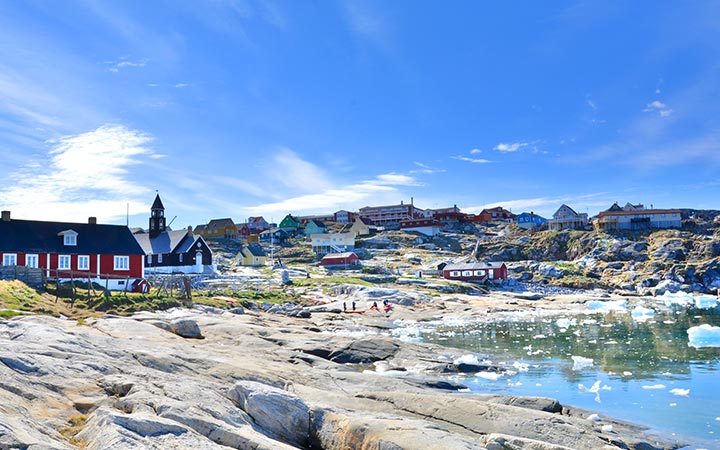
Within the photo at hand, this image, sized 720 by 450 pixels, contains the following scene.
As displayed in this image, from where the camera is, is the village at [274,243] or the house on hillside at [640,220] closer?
the village at [274,243]

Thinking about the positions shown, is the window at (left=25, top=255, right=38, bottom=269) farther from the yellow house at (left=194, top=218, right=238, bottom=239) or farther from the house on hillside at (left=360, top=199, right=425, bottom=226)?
the house on hillside at (left=360, top=199, right=425, bottom=226)

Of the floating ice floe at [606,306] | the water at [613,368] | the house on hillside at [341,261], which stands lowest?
the floating ice floe at [606,306]

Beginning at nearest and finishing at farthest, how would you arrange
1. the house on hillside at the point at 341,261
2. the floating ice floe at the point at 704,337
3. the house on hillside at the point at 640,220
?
the floating ice floe at the point at 704,337 < the house on hillside at the point at 341,261 < the house on hillside at the point at 640,220

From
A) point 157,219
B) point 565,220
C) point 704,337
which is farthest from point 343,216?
point 704,337

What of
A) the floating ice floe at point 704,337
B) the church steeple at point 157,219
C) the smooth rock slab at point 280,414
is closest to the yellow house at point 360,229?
the church steeple at point 157,219

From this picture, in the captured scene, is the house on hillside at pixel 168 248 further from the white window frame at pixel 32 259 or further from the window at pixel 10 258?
the window at pixel 10 258

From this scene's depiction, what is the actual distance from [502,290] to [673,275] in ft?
101

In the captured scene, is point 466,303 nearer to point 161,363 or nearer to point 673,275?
point 673,275

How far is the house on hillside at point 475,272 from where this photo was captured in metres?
94.7

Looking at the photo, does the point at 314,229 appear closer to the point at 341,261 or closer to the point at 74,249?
the point at 341,261

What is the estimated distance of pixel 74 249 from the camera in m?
49.1

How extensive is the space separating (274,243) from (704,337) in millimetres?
113983

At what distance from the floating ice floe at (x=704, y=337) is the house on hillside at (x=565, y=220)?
333 feet

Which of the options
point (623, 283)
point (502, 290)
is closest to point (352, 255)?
point (502, 290)
